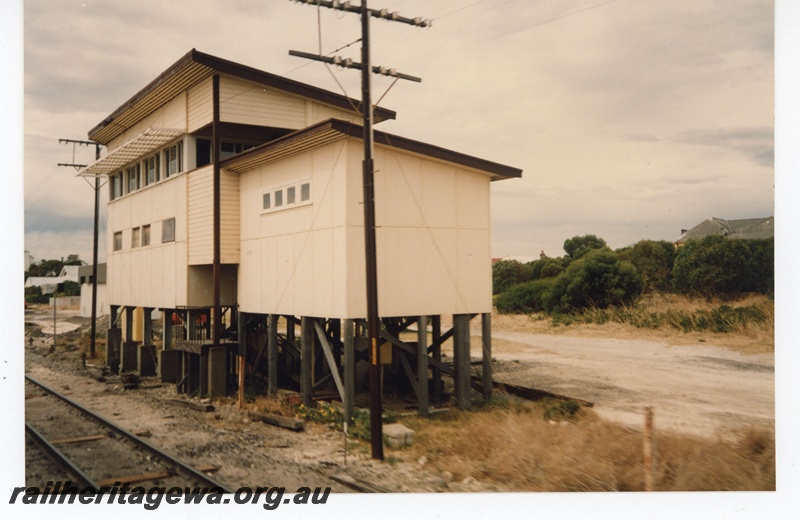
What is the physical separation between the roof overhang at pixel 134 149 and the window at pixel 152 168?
311 mm

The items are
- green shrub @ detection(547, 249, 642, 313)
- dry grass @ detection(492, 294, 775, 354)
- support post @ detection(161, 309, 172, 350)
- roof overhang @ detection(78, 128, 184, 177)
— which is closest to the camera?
roof overhang @ detection(78, 128, 184, 177)

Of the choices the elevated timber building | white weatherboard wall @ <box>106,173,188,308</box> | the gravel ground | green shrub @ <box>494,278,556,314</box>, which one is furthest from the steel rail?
green shrub @ <box>494,278,556,314</box>

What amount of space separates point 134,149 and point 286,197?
867 centimetres

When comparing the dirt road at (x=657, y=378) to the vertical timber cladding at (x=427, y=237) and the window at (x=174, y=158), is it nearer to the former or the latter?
the vertical timber cladding at (x=427, y=237)

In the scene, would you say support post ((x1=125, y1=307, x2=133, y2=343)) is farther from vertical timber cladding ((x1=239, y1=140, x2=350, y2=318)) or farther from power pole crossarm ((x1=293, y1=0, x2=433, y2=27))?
power pole crossarm ((x1=293, y1=0, x2=433, y2=27))

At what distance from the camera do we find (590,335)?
30.4 metres

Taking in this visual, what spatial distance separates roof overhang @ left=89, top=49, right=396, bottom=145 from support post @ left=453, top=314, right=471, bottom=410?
641 centimetres

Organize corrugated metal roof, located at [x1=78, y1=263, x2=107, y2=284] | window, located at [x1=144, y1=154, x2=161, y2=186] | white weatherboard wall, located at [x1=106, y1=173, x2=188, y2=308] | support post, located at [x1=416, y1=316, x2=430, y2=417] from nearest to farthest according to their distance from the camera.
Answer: support post, located at [x1=416, y1=316, x2=430, y2=417], white weatherboard wall, located at [x1=106, y1=173, x2=188, y2=308], window, located at [x1=144, y1=154, x2=161, y2=186], corrugated metal roof, located at [x1=78, y1=263, x2=107, y2=284]

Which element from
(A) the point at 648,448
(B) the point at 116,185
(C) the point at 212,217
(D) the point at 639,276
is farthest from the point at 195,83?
(D) the point at 639,276

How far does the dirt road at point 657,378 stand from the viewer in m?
14.3

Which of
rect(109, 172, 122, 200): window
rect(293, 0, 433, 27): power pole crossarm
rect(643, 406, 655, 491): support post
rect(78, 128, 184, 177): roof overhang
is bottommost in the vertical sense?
rect(643, 406, 655, 491): support post

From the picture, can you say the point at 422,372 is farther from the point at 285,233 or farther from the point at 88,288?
the point at 88,288

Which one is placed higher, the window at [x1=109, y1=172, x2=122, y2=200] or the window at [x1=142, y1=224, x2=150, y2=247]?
the window at [x1=109, y1=172, x2=122, y2=200]

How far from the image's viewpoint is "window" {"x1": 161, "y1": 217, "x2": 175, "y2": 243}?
20312 millimetres
